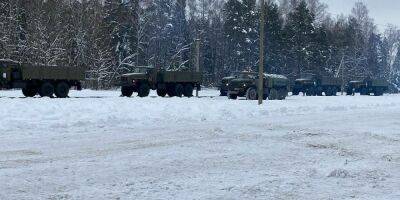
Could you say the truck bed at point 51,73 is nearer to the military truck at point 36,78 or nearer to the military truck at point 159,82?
the military truck at point 36,78

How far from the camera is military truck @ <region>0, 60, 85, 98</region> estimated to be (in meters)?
26.0

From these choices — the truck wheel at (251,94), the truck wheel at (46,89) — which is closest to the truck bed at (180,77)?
the truck wheel at (251,94)

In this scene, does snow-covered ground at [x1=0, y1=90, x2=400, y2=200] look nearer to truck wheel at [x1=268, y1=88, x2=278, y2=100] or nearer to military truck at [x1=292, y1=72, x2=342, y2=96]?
truck wheel at [x1=268, y1=88, x2=278, y2=100]

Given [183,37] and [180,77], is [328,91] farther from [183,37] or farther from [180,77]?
[183,37]

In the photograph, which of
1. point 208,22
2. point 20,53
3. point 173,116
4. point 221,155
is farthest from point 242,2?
point 221,155

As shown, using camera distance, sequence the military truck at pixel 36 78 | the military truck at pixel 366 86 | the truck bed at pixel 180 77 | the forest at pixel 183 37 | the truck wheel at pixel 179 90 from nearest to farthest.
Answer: the military truck at pixel 36 78 → the truck bed at pixel 180 77 → the truck wheel at pixel 179 90 → the forest at pixel 183 37 → the military truck at pixel 366 86

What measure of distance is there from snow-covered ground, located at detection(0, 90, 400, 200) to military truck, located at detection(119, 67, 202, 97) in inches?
659

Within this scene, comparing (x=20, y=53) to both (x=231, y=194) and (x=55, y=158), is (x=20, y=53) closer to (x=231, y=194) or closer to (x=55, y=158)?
(x=55, y=158)

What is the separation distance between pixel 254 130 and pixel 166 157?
4.72 m

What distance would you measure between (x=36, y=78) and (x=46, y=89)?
30.8 inches

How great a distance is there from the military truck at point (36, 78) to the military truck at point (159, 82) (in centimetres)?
401

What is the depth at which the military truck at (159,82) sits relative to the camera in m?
30.2

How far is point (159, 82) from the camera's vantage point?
103ft

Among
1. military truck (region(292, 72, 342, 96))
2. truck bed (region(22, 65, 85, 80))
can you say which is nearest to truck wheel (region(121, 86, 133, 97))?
truck bed (region(22, 65, 85, 80))
